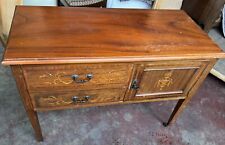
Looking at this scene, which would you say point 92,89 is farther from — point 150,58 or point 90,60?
point 150,58

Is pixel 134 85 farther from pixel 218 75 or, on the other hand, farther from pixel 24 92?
pixel 218 75

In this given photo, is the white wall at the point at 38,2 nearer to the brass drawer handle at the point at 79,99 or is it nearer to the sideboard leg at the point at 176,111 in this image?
the brass drawer handle at the point at 79,99

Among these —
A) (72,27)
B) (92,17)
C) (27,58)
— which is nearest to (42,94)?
(27,58)

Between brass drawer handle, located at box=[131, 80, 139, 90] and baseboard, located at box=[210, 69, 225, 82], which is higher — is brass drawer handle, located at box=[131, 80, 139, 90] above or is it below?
above

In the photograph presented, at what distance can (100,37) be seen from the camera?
92 cm

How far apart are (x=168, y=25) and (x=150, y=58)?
33cm

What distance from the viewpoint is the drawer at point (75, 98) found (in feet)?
3.01

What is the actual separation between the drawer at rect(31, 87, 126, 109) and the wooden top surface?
0.20 m

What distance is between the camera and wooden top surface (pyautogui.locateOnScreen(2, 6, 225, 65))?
0.80 metres

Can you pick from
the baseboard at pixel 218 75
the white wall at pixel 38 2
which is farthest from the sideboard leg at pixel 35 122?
the baseboard at pixel 218 75

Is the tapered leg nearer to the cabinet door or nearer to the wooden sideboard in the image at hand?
the wooden sideboard

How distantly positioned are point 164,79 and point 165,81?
0.02 m

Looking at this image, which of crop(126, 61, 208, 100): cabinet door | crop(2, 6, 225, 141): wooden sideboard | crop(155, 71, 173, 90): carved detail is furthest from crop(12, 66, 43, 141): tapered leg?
crop(155, 71, 173, 90): carved detail

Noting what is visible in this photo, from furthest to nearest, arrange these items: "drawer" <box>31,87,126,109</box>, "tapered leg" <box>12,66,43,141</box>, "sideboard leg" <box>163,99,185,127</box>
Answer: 1. "sideboard leg" <box>163,99,185,127</box>
2. "drawer" <box>31,87,126,109</box>
3. "tapered leg" <box>12,66,43,141</box>
